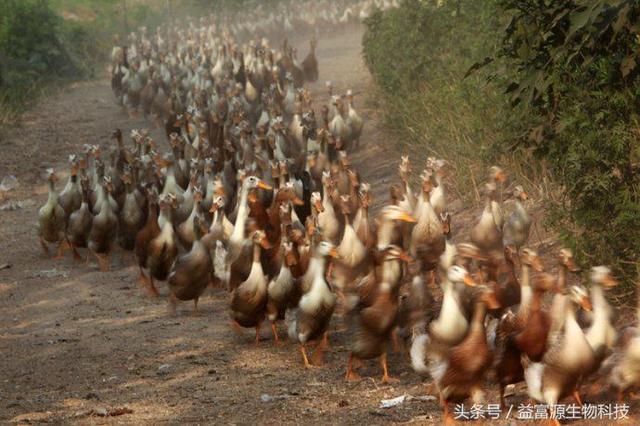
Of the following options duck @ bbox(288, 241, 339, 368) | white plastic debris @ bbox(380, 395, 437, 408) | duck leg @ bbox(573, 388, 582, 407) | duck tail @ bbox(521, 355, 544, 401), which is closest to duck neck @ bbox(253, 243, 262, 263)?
duck @ bbox(288, 241, 339, 368)

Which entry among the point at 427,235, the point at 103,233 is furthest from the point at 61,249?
the point at 427,235

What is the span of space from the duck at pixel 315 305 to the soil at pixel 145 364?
230mm

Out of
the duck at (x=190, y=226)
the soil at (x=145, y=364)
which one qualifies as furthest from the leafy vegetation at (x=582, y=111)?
the duck at (x=190, y=226)

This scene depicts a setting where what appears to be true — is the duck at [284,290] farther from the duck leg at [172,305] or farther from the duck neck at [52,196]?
the duck neck at [52,196]

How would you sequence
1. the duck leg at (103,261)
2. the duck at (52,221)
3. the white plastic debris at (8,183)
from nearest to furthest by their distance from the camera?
1. the duck leg at (103,261)
2. the duck at (52,221)
3. the white plastic debris at (8,183)

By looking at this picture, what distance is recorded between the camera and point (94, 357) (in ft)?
31.1

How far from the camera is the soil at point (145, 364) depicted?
7.95 metres

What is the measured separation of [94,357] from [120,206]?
4110mm

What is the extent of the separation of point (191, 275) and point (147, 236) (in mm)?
1315

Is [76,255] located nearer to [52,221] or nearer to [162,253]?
[52,221]

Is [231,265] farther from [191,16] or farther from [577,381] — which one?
[191,16]

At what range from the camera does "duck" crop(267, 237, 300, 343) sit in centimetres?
962

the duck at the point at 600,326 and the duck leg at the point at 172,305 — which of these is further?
the duck leg at the point at 172,305

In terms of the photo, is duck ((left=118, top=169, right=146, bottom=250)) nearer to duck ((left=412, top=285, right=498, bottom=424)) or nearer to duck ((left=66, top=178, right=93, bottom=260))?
duck ((left=66, top=178, right=93, bottom=260))
